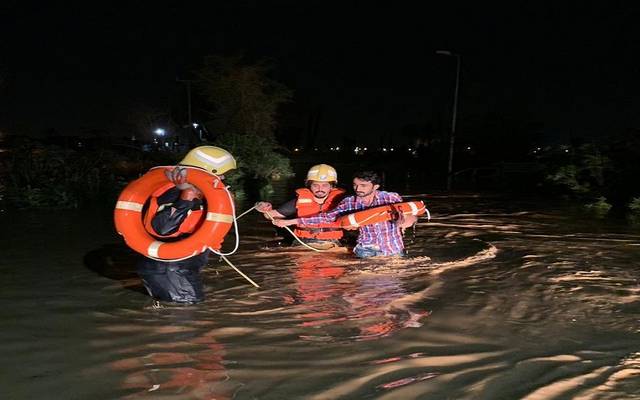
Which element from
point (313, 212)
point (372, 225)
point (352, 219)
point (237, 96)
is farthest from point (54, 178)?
point (237, 96)

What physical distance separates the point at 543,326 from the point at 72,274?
5.69 m

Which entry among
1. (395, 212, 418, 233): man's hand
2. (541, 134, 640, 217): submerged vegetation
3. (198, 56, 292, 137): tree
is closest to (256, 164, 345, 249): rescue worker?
(395, 212, 418, 233): man's hand

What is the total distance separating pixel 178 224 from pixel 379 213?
8.96ft

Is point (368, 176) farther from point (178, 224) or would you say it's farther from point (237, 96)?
point (237, 96)

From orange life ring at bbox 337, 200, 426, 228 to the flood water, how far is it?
0.65 m

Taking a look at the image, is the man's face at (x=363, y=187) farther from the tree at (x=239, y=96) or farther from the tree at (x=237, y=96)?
the tree at (x=237, y=96)

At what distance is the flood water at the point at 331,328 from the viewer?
4203mm

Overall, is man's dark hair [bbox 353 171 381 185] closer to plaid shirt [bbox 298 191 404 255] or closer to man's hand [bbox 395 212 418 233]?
plaid shirt [bbox 298 191 404 255]

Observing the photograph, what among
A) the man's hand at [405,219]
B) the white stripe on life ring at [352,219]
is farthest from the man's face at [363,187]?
the man's hand at [405,219]

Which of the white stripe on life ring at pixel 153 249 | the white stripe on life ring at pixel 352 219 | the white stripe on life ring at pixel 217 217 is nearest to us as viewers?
the white stripe on life ring at pixel 153 249

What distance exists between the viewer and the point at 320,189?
30.3 ft

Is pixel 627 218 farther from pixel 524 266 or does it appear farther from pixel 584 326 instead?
pixel 584 326

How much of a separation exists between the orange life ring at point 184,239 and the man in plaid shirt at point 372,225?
2224 millimetres

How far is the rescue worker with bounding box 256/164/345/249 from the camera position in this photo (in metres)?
9.20
